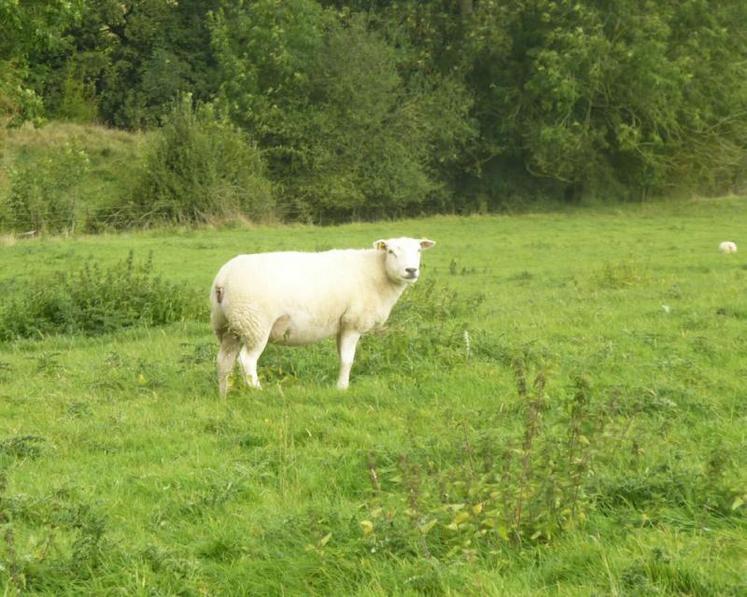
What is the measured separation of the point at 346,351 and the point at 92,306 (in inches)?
255

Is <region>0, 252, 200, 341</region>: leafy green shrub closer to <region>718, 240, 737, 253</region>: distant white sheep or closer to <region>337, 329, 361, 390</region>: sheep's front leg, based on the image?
<region>337, 329, 361, 390</region>: sheep's front leg

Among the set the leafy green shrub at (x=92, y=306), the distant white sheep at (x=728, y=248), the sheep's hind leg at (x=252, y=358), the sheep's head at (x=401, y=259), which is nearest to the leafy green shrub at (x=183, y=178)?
the leafy green shrub at (x=92, y=306)

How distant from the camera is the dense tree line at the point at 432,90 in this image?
134ft

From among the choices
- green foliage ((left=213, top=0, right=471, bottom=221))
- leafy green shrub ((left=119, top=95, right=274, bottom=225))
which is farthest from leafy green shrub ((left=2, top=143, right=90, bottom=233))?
green foliage ((left=213, top=0, right=471, bottom=221))

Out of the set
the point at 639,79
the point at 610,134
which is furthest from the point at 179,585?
the point at 610,134

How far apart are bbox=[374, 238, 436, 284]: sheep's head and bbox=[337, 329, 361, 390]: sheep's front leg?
2.75ft

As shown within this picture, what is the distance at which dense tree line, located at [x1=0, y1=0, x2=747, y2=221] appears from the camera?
134 ft

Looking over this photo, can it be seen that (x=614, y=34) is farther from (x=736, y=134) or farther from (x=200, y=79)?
(x=200, y=79)

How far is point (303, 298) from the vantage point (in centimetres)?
1020

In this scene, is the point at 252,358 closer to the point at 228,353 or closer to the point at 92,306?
the point at 228,353

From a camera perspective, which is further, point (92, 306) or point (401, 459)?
point (92, 306)

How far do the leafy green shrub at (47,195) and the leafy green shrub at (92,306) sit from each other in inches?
568

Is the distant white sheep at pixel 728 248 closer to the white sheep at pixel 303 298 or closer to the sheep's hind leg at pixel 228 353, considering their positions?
the white sheep at pixel 303 298

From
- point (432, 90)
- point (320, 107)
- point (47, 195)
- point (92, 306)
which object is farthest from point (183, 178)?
point (92, 306)
